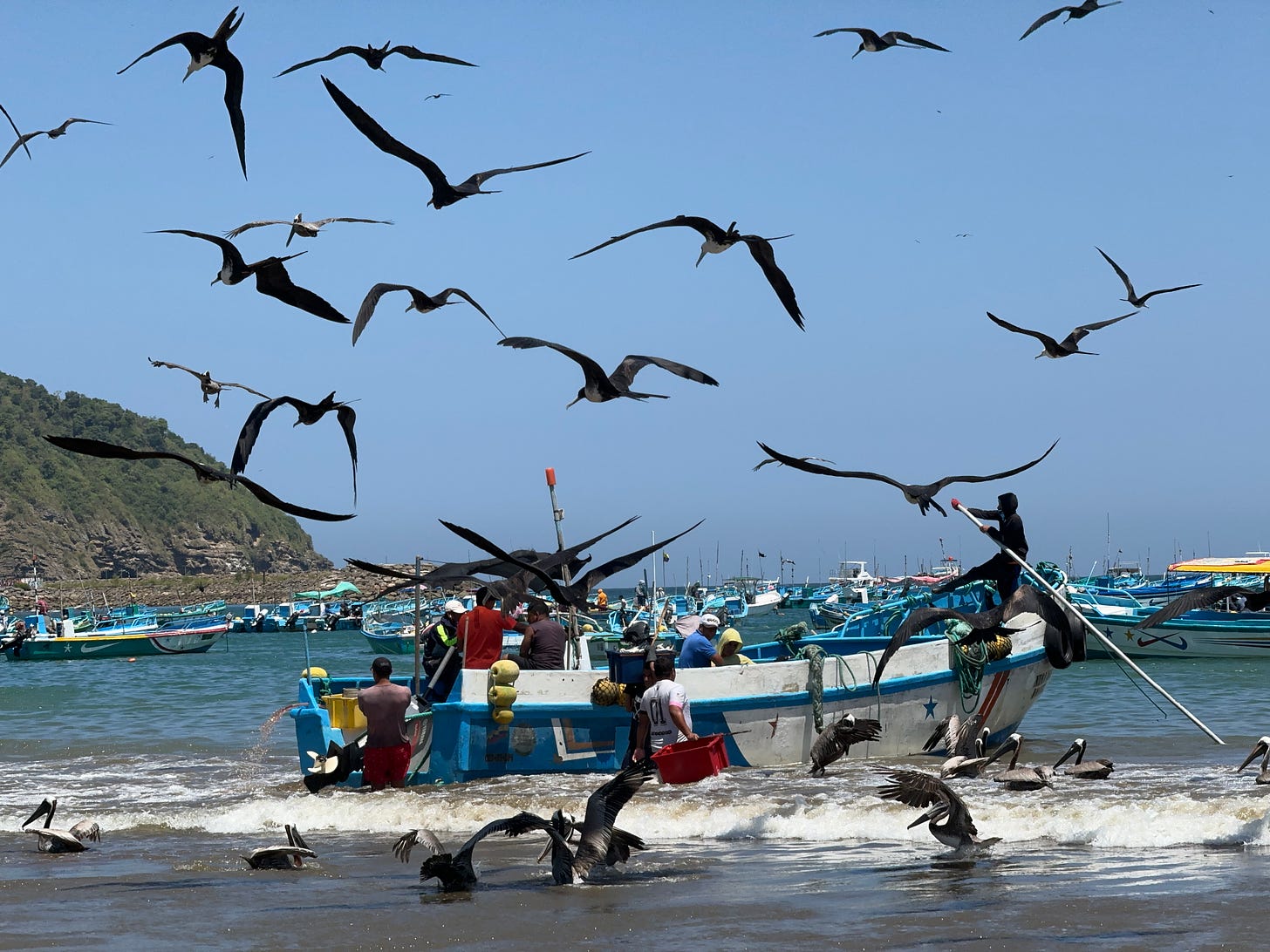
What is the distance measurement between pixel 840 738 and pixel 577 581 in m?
5.45

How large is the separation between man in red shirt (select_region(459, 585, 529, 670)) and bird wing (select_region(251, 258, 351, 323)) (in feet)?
19.1

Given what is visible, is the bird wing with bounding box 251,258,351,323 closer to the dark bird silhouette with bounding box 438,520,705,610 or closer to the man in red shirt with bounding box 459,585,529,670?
the dark bird silhouette with bounding box 438,520,705,610

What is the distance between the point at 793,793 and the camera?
12.9 meters

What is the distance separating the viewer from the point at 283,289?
8.27 metres

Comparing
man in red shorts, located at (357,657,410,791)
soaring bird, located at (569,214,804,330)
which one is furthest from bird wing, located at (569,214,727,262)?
man in red shorts, located at (357,657,410,791)

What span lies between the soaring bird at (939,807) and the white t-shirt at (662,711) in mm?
2507

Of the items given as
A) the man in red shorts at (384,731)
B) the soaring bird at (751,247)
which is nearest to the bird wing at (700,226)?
the soaring bird at (751,247)

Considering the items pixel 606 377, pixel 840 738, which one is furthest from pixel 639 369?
pixel 840 738

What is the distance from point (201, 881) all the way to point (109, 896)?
65cm

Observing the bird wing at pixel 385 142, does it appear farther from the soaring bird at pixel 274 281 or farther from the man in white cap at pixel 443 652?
the man in white cap at pixel 443 652

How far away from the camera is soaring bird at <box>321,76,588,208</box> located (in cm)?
890

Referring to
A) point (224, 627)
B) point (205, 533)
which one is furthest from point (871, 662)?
point (205, 533)

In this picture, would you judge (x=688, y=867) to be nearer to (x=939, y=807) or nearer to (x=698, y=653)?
(x=939, y=807)

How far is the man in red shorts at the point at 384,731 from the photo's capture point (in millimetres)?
12227
